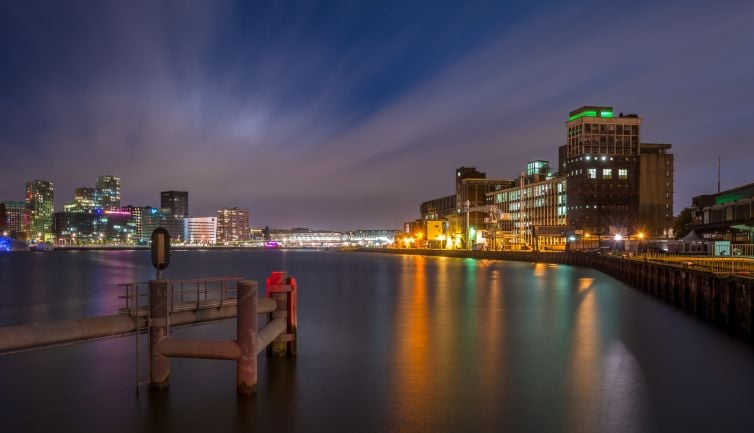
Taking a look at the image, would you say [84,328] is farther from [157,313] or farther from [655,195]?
[655,195]

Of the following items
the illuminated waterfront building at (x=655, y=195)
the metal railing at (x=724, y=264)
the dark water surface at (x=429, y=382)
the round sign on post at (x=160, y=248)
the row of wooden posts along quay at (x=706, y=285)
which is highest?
the illuminated waterfront building at (x=655, y=195)

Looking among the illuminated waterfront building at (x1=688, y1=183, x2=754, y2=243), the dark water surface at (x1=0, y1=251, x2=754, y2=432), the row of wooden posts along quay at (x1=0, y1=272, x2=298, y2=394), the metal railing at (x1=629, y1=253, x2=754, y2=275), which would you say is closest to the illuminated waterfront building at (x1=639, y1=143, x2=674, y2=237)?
the illuminated waterfront building at (x1=688, y1=183, x2=754, y2=243)

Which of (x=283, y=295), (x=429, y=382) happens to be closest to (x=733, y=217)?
(x=429, y=382)

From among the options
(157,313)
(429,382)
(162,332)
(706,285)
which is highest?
(157,313)

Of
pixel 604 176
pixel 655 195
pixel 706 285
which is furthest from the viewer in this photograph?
pixel 655 195

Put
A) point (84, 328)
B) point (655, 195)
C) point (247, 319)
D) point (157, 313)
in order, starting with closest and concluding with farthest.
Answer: point (84, 328), point (247, 319), point (157, 313), point (655, 195)

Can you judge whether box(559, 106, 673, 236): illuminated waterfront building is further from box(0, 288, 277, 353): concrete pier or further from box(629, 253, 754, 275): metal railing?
box(0, 288, 277, 353): concrete pier

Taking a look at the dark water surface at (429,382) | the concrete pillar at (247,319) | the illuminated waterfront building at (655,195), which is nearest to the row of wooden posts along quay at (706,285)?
the dark water surface at (429,382)

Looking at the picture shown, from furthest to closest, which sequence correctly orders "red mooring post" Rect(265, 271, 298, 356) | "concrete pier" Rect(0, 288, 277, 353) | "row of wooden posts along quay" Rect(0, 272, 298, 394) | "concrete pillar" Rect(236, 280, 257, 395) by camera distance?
"red mooring post" Rect(265, 271, 298, 356) < "concrete pillar" Rect(236, 280, 257, 395) < "row of wooden posts along quay" Rect(0, 272, 298, 394) < "concrete pier" Rect(0, 288, 277, 353)

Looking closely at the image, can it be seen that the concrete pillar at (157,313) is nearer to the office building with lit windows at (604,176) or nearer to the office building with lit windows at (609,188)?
the office building with lit windows at (609,188)

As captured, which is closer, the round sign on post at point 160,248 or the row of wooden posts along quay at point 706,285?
the round sign on post at point 160,248

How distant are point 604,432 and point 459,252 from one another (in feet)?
558

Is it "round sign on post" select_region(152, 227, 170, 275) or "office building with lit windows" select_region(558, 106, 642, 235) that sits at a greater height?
"office building with lit windows" select_region(558, 106, 642, 235)

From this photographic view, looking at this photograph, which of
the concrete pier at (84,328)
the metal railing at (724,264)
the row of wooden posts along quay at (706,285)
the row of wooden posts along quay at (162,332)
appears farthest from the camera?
the metal railing at (724,264)
